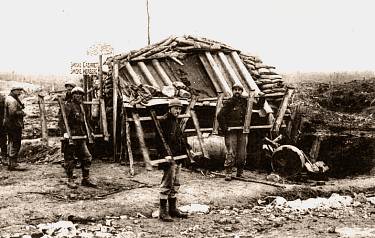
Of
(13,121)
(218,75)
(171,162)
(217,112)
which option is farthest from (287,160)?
(13,121)

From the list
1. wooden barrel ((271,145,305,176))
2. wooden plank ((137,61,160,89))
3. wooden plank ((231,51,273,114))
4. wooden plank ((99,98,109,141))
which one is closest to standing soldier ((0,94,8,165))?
wooden plank ((99,98,109,141))

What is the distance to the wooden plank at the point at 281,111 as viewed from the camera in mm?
10945

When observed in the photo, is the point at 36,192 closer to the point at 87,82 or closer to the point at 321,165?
the point at 87,82

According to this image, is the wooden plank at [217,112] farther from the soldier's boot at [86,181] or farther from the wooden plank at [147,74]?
the soldier's boot at [86,181]

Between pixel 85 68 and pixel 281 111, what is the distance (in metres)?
4.59

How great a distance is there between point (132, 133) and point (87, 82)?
72.2 inches

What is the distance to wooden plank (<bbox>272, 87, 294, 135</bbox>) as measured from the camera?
431 inches

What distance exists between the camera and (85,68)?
455 inches

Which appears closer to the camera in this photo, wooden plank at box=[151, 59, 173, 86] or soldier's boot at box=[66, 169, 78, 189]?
soldier's boot at box=[66, 169, 78, 189]

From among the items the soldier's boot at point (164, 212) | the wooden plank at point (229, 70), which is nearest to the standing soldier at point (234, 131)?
the wooden plank at point (229, 70)

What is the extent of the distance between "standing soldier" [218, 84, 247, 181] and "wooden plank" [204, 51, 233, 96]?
1.51m

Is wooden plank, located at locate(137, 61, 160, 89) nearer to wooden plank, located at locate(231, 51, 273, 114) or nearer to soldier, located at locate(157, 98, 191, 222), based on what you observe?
wooden plank, located at locate(231, 51, 273, 114)

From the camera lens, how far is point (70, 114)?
8656 mm

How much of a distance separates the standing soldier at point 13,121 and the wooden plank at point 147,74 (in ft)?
9.15
